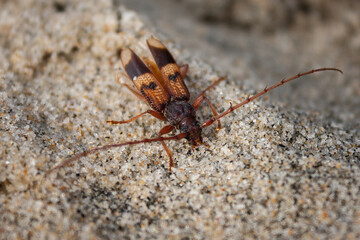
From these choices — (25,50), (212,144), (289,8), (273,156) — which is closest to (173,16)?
(289,8)

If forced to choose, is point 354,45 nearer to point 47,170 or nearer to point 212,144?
point 212,144

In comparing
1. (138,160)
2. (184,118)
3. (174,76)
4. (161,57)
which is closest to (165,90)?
(174,76)

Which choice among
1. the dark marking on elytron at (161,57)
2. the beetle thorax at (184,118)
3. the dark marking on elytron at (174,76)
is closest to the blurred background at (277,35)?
the dark marking on elytron at (161,57)

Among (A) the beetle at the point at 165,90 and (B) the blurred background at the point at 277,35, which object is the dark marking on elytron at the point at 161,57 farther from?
(B) the blurred background at the point at 277,35

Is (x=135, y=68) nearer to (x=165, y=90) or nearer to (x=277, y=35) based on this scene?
(x=165, y=90)

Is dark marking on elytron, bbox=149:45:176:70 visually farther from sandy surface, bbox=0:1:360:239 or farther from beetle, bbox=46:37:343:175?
sandy surface, bbox=0:1:360:239
